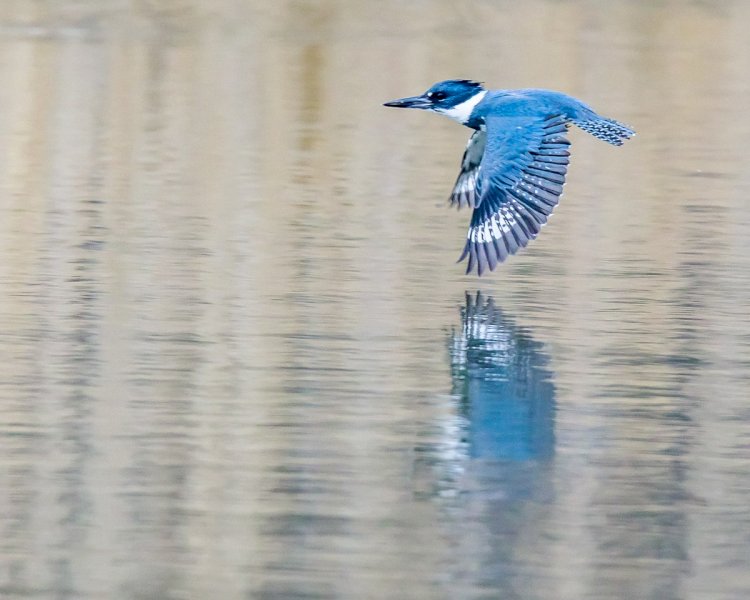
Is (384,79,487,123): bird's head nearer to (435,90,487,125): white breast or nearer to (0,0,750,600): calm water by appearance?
(435,90,487,125): white breast

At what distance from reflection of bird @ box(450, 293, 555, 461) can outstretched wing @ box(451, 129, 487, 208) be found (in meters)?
1.23

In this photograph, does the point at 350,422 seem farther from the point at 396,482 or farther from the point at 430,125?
the point at 430,125

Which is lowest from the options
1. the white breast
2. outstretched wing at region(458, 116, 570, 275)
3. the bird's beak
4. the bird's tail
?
outstretched wing at region(458, 116, 570, 275)

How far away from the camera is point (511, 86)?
17.6 m

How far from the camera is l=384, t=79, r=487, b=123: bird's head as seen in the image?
9.76 metres

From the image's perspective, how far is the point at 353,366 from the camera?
7613mm

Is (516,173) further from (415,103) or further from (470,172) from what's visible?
(415,103)

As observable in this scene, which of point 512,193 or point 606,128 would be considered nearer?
point 512,193

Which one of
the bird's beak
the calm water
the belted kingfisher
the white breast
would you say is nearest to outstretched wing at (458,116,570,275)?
the belted kingfisher

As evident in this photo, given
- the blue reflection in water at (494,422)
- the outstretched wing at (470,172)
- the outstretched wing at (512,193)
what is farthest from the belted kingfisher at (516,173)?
the blue reflection in water at (494,422)

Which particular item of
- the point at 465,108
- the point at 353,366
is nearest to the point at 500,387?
the point at 353,366

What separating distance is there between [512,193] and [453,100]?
1.09 metres

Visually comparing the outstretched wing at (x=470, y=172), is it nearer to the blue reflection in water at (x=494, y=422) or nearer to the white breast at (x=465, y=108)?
the white breast at (x=465, y=108)

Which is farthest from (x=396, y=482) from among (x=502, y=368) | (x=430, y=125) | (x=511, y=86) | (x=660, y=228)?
(x=511, y=86)
